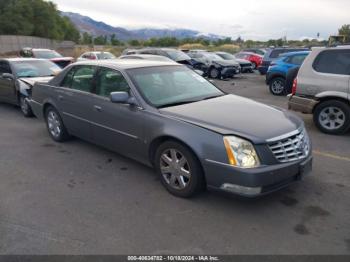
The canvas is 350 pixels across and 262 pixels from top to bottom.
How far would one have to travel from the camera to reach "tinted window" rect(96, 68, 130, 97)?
15.4 feet

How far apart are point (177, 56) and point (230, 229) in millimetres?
15627

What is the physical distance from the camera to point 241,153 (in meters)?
3.50

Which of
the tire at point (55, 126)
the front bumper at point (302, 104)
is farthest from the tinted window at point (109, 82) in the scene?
the front bumper at point (302, 104)

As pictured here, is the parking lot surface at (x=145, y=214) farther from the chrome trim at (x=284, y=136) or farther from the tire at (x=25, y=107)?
the tire at (x=25, y=107)

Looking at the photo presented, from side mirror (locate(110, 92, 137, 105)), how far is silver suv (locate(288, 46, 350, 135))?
166 inches

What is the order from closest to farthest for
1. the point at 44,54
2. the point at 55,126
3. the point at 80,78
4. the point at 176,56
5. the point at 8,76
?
the point at 80,78, the point at 55,126, the point at 8,76, the point at 44,54, the point at 176,56

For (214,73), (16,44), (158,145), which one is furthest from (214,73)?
(16,44)

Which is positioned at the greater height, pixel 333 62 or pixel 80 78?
pixel 333 62

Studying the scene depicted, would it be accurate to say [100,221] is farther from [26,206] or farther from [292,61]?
[292,61]

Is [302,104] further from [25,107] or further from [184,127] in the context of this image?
[25,107]

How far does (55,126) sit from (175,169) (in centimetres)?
320

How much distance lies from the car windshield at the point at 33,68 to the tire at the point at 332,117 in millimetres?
6711

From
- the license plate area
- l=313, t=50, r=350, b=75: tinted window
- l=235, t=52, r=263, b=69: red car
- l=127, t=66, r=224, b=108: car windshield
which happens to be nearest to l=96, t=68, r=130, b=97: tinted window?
l=127, t=66, r=224, b=108: car windshield

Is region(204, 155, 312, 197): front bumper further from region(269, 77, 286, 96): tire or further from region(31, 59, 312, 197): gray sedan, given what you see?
region(269, 77, 286, 96): tire
